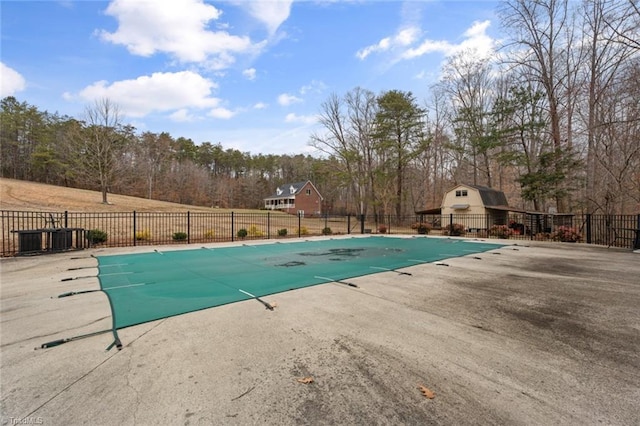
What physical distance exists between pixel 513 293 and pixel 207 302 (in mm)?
4904

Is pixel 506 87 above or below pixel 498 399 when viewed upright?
above

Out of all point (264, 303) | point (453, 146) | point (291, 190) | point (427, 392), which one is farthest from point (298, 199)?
point (427, 392)

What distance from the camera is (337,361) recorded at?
2449 millimetres

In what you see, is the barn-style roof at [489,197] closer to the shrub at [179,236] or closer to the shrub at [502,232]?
the shrub at [502,232]

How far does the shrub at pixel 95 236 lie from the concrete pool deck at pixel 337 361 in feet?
20.8

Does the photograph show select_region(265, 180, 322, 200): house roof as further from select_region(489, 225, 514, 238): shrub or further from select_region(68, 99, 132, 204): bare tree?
select_region(489, 225, 514, 238): shrub

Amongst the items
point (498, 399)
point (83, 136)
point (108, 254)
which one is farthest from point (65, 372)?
point (83, 136)

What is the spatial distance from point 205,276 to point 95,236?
747cm

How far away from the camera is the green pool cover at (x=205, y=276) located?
394cm

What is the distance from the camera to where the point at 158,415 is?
5.79 ft

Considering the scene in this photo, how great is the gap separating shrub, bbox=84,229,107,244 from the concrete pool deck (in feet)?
20.8

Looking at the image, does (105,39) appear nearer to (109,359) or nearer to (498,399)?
(109,359)

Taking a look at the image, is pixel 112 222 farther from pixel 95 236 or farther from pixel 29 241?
pixel 29 241

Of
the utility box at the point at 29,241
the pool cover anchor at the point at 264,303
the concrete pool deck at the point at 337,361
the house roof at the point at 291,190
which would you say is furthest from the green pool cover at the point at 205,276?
the house roof at the point at 291,190
